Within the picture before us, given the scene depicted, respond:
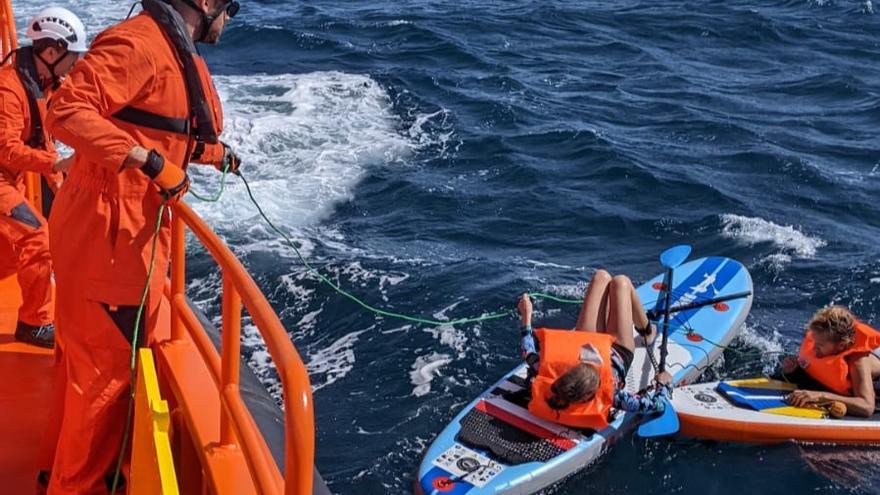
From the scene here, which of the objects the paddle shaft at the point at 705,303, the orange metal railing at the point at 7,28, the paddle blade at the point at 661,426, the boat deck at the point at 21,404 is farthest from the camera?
the paddle shaft at the point at 705,303

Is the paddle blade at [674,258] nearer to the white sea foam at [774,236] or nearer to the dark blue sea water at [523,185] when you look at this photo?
the dark blue sea water at [523,185]

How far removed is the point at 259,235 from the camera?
10.5 metres

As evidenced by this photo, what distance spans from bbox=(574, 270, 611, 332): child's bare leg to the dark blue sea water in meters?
0.83

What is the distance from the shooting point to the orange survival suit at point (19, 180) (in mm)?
5344

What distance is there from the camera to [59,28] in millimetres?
5332

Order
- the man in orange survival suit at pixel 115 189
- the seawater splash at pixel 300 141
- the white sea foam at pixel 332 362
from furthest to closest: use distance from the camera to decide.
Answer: the seawater splash at pixel 300 141
the white sea foam at pixel 332 362
the man in orange survival suit at pixel 115 189

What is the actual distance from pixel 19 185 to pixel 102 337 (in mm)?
2553

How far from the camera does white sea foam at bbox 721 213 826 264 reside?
34.2 ft

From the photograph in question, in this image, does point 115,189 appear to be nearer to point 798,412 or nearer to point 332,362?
point 332,362

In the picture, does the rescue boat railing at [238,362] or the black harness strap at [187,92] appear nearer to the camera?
the rescue boat railing at [238,362]

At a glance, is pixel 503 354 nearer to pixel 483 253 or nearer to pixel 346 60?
pixel 483 253

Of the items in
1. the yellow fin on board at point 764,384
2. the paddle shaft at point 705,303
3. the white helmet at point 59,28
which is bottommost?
the yellow fin on board at point 764,384

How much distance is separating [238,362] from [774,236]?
8.65 m

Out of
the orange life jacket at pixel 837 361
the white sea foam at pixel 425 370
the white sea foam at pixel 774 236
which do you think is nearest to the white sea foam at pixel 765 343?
the orange life jacket at pixel 837 361
